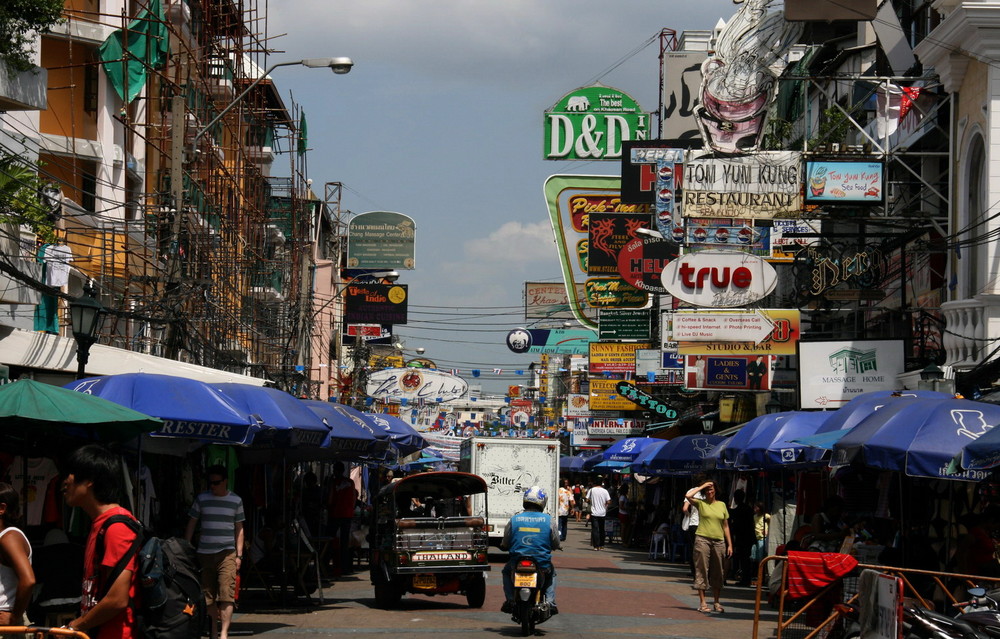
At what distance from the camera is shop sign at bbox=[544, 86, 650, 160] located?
4303 centimetres

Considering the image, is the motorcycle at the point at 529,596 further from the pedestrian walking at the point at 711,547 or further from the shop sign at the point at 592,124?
the shop sign at the point at 592,124

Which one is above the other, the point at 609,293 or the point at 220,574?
the point at 609,293

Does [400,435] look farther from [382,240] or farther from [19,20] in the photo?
[382,240]

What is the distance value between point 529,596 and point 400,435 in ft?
39.8

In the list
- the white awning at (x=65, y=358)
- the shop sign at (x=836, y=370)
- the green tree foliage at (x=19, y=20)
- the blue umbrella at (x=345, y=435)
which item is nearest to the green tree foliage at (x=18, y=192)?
the green tree foliage at (x=19, y=20)

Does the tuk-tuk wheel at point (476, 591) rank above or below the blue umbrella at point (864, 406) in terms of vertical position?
below

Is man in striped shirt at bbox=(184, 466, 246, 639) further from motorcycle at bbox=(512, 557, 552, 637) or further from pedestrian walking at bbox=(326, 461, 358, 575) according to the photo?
pedestrian walking at bbox=(326, 461, 358, 575)

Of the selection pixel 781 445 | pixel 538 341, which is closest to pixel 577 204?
pixel 781 445

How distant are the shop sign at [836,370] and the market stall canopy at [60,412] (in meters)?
16.7

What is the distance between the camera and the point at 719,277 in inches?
1150

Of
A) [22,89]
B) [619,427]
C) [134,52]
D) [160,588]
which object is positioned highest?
[134,52]

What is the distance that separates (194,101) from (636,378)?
55.2 ft

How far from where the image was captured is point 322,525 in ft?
83.1

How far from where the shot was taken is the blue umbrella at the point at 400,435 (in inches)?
1093
